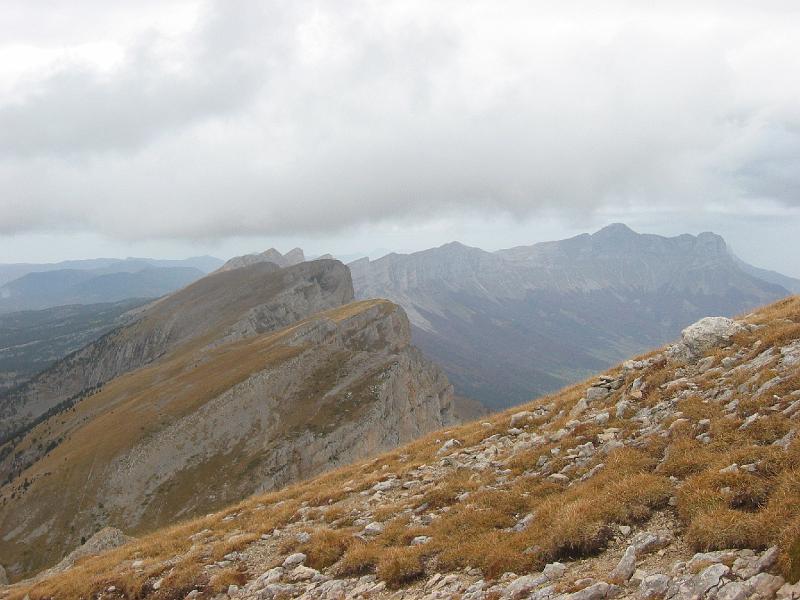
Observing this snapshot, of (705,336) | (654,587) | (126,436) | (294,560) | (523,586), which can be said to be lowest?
(126,436)

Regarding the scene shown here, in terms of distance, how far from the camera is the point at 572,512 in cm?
1246

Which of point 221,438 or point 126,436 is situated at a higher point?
point 126,436

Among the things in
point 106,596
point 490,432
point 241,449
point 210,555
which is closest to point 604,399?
point 490,432

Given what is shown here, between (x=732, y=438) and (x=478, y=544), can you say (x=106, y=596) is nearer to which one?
(x=478, y=544)

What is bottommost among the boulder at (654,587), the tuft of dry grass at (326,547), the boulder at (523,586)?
the tuft of dry grass at (326,547)

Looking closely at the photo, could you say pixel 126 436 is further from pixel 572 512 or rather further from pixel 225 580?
pixel 572 512

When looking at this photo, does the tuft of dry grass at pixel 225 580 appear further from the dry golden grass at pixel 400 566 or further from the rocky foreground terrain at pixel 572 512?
the dry golden grass at pixel 400 566

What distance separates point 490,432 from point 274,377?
11464 centimetres

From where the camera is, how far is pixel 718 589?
8.17 meters

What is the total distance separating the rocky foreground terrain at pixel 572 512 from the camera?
9.81m

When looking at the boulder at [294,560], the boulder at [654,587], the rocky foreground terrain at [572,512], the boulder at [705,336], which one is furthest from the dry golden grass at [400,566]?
the boulder at [705,336]

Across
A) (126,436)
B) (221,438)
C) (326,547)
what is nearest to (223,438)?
(221,438)

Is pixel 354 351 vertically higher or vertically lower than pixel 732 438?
lower

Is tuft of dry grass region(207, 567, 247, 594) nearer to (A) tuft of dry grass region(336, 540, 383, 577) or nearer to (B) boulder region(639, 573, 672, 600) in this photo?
(A) tuft of dry grass region(336, 540, 383, 577)
